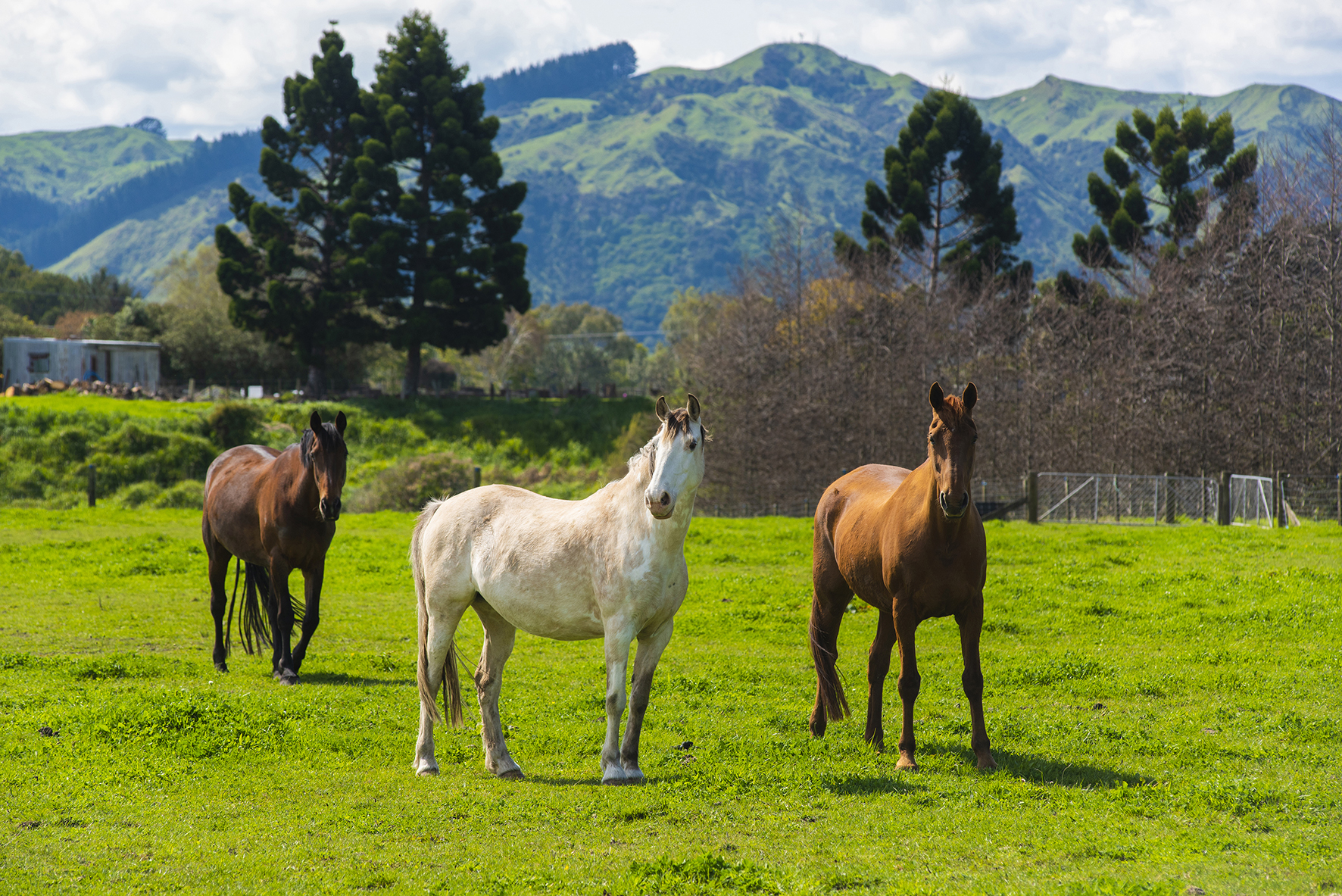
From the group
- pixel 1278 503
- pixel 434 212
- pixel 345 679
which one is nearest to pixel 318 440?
pixel 345 679

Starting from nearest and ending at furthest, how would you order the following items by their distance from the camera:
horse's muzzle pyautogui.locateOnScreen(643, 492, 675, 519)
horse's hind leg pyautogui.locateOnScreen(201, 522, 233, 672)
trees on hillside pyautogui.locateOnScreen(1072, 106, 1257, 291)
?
horse's muzzle pyautogui.locateOnScreen(643, 492, 675, 519) → horse's hind leg pyautogui.locateOnScreen(201, 522, 233, 672) → trees on hillside pyautogui.locateOnScreen(1072, 106, 1257, 291)

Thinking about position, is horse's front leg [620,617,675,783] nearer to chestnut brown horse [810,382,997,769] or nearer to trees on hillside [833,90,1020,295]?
chestnut brown horse [810,382,997,769]

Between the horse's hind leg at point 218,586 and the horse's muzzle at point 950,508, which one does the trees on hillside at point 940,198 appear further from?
the horse's muzzle at point 950,508

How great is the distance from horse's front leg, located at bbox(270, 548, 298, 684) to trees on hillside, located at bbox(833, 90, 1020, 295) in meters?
43.2

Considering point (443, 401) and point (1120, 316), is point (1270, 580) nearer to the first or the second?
point (1120, 316)

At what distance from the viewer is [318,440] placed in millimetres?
10148

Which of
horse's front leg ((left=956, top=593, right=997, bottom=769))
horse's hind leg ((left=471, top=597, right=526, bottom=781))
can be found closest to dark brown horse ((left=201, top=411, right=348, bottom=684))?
horse's hind leg ((left=471, top=597, right=526, bottom=781))

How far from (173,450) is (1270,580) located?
42.3 metres

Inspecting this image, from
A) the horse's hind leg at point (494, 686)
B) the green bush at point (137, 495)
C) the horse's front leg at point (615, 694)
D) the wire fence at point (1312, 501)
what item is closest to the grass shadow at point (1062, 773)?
the horse's front leg at point (615, 694)

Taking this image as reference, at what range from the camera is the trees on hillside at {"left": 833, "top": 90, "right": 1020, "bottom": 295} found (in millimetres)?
51031

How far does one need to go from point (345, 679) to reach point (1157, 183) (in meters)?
51.7

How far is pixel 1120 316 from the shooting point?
39.7m

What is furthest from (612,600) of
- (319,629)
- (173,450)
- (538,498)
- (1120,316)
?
(173,450)

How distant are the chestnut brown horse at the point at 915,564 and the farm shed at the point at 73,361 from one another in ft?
207
